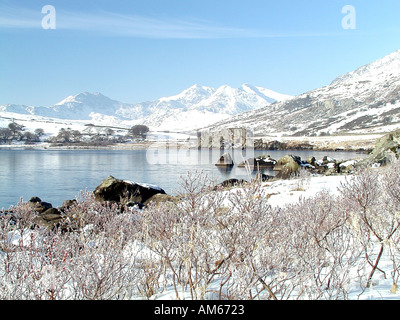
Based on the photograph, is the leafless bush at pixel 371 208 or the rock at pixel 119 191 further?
the rock at pixel 119 191

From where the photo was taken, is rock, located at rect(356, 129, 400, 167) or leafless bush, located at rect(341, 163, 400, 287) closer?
leafless bush, located at rect(341, 163, 400, 287)

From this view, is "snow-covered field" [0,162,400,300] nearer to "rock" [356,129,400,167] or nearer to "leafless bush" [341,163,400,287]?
"leafless bush" [341,163,400,287]

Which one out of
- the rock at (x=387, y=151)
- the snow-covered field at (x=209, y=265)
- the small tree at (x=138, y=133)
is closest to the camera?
the snow-covered field at (x=209, y=265)

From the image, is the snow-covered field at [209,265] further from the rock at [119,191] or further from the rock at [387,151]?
the rock at [387,151]

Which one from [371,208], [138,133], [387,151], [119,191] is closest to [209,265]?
[371,208]

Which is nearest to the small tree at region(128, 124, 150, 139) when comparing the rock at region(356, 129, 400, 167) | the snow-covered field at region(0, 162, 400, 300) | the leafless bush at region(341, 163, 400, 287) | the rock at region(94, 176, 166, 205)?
the rock at region(356, 129, 400, 167)

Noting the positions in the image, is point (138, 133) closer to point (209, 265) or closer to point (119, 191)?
point (119, 191)

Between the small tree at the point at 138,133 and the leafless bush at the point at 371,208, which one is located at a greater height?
the small tree at the point at 138,133

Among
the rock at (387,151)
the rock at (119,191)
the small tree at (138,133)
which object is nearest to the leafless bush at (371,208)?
the rock at (119,191)

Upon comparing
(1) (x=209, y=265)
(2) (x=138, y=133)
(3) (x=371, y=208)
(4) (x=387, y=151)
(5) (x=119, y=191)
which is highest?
(2) (x=138, y=133)

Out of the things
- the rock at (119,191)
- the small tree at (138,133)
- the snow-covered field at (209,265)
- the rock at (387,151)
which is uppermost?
the small tree at (138,133)

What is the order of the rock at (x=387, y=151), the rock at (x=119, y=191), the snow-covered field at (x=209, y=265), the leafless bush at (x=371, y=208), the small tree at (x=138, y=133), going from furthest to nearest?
1. the small tree at (x=138, y=133)
2. the rock at (x=387, y=151)
3. the rock at (x=119, y=191)
4. the leafless bush at (x=371, y=208)
5. the snow-covered field at (x=209, y=265)

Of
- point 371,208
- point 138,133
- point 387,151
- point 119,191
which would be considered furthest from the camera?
point 138,133
